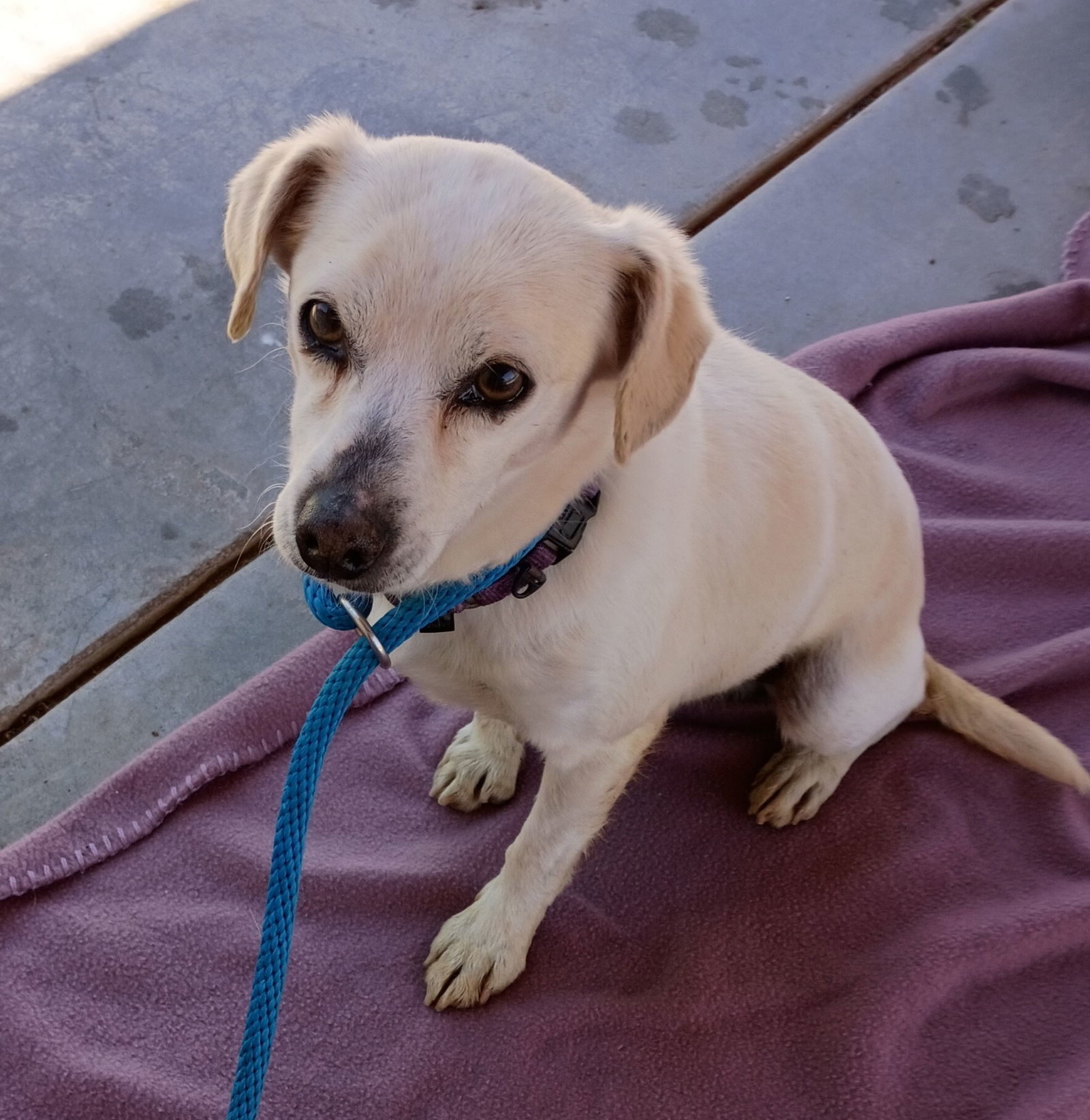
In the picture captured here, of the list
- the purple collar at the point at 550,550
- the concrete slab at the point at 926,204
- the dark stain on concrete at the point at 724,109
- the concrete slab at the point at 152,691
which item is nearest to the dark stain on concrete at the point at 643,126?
the dark stain on concrete at the point at 724,109

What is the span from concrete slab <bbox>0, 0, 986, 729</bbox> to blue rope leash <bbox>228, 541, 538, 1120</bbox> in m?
1.00

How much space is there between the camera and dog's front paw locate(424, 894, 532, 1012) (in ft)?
5.00

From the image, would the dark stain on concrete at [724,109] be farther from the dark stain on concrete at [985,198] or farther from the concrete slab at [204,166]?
the dark stain on concrete at [985,198]

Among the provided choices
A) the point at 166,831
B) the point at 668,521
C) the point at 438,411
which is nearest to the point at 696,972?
the point at 668,521

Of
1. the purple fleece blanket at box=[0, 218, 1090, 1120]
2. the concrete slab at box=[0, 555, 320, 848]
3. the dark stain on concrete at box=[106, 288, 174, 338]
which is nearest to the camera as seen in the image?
the purple fleece blanket at box=[0, 218, 1090, 1120]

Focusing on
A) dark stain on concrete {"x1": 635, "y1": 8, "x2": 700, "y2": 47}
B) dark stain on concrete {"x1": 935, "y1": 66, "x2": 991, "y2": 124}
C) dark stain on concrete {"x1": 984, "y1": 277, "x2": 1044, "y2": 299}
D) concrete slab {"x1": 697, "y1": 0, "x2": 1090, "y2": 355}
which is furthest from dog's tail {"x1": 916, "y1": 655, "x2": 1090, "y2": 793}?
dark stain on concrete {"x1": 635, "y1": 8, "x2": 700, "y2": 47}

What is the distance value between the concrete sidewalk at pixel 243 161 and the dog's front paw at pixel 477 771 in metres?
0.45

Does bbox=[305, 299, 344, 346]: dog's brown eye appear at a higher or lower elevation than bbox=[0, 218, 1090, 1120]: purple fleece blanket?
higher

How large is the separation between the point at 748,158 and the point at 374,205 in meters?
2.16

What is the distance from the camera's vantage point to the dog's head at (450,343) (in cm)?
99

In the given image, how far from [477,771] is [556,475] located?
2.54 feet

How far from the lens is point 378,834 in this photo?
5.78 ft

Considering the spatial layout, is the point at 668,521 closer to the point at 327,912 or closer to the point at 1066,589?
the point at 327,912

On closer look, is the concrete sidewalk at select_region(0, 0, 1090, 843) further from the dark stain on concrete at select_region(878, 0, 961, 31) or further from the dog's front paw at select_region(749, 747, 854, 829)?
the dog's front paw at select_region(749, 747, 854, 829)
